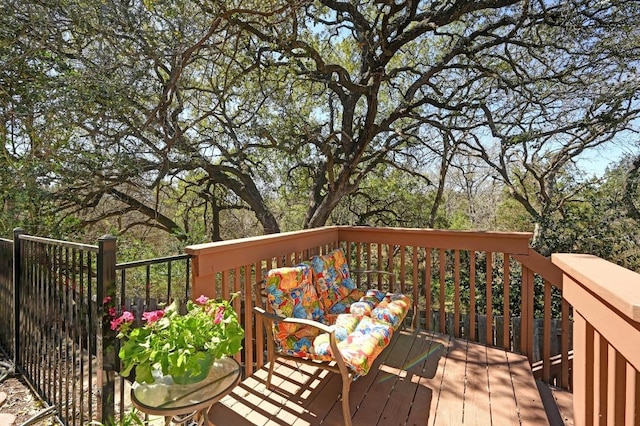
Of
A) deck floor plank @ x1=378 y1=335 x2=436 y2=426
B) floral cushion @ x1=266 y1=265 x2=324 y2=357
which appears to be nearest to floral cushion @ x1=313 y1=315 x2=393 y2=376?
floral cushion @ x1=266 y1=265 x2=324 y2=357

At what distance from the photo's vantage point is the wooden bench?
1.95 meters

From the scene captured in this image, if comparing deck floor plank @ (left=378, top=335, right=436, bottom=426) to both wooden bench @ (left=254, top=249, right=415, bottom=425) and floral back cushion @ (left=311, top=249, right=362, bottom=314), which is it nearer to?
wooden bench @ (left=254, top=249, right=415, bottom=425)

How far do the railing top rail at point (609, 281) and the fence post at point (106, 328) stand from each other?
210 centimetres

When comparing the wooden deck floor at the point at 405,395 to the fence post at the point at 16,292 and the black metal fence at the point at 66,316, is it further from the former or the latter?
the fence post at the point at 16,292

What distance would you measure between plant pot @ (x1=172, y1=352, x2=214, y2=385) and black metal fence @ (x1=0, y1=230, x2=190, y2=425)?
57 centimetres

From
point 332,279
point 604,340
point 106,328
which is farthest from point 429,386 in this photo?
point 106,328

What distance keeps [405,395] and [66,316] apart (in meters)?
2.42

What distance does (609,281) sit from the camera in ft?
3.02

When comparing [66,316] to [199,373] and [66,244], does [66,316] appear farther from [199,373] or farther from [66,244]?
[199,373]

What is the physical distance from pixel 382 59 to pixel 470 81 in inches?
56.9

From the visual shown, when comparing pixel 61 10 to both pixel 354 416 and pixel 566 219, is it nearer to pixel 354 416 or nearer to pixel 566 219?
pixel 354 416

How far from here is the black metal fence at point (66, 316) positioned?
1779 millimetres

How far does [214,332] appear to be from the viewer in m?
1.47

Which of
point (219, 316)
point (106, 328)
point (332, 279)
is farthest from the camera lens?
point (332, 279)
